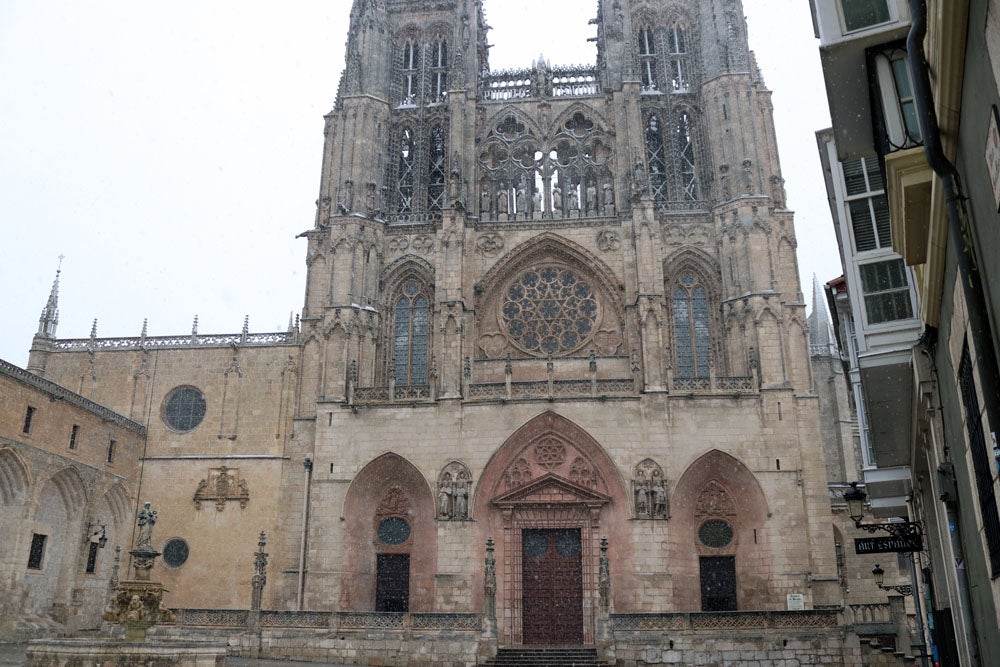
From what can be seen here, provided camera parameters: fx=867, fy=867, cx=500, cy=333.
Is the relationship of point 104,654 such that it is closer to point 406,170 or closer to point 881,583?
point 881,583

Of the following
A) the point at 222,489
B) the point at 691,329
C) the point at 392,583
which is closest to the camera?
the point at 392,583

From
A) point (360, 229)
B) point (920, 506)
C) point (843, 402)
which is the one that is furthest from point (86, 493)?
point (843, 402)

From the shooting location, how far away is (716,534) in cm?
2614

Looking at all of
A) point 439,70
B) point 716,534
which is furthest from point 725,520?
point 439,70

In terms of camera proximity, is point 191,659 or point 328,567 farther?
point 328,567

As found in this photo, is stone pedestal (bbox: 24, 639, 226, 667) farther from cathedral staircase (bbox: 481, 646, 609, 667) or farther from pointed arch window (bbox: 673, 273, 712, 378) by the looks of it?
pointed arch window (bbox: 673, 273, 712, 378)

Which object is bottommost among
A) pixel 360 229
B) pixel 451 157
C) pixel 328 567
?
pixel 328 567

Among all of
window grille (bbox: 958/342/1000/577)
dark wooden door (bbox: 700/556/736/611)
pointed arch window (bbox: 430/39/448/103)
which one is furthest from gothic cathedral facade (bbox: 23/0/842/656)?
window grille (bbox: 958/342/1000/577)

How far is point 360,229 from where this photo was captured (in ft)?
96.8

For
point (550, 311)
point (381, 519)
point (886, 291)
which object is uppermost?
point (550, 311)

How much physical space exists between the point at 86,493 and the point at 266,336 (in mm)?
7554

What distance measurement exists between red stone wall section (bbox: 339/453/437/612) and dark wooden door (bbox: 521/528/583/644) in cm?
289

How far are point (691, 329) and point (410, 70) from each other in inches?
596

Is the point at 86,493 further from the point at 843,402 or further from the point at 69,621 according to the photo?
the point at 843,402
